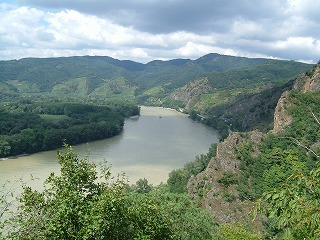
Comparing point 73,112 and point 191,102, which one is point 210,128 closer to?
point 73,112

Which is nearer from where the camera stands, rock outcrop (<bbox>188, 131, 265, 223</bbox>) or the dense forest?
rock outcrop (<bbox>188, 131, 265, 223</bbox>)

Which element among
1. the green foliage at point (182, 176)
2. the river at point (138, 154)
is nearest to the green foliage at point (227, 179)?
the green foliage at point (182, 176)

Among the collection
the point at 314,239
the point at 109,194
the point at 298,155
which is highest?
the point at 314,239

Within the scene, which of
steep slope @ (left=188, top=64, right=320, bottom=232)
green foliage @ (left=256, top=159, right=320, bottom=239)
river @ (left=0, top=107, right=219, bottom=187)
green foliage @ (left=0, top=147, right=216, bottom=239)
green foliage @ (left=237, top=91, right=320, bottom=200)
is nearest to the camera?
green foliage @ (left=256, top=159, right=320, bottom=239)

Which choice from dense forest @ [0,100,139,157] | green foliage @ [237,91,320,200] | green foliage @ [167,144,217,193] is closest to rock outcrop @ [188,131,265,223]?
green foliage @ [237,91,320,200]

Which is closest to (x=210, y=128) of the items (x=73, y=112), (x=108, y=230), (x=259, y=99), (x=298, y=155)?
(x=259, y=99)

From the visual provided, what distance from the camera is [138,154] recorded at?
70.1 metres

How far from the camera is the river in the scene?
5562 cm

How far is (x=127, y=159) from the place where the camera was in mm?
65188

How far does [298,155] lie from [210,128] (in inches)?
2905

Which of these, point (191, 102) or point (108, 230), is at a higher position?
point (108, 230)

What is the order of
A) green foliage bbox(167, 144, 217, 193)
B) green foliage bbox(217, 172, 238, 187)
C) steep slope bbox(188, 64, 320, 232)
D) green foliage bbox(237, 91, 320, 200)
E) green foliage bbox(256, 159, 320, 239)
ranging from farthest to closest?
green foliage bbox(167, 144, 217, 193) → green foliage bbox(217, 172, 238, 187) → green foliage bbox(237, 91, 320, 200) → steep slope bbox(188, 64, 320, 232) → green foliage bbox(256, 159, 320, 239)

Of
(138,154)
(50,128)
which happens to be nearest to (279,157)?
(138,154)

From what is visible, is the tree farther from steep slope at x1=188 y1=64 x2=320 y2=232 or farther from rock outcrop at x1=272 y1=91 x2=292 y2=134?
rock outcrop at x1=272 y1=91 x2=292 y2=134
